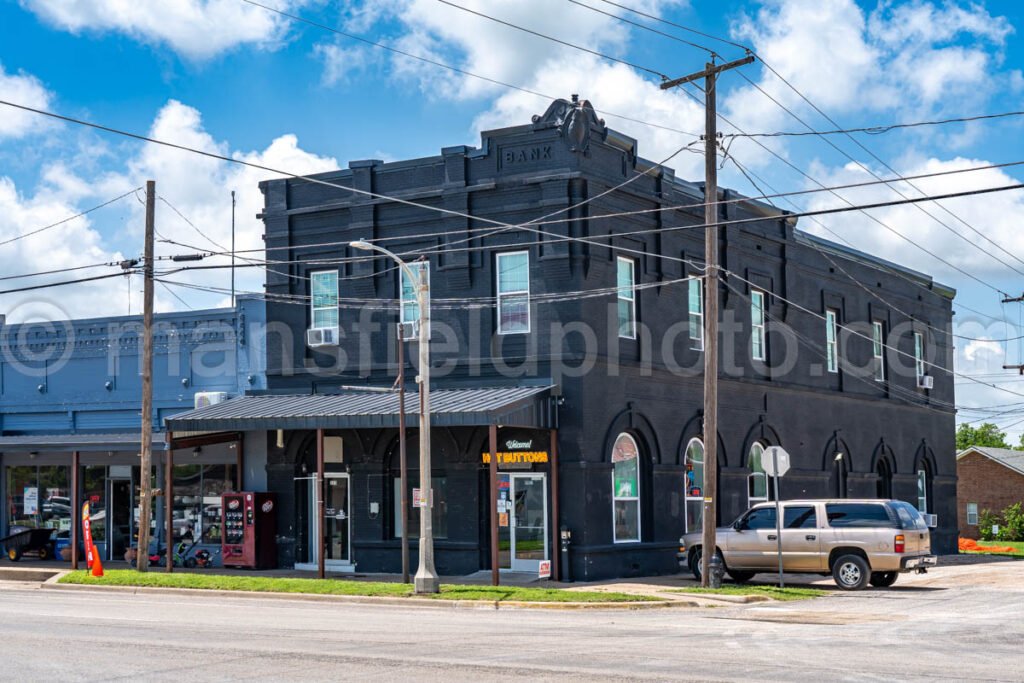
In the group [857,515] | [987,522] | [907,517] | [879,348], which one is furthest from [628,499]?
[987,522]

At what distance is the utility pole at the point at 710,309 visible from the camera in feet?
80.1

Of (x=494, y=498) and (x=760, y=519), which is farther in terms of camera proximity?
(x=760, y=519)

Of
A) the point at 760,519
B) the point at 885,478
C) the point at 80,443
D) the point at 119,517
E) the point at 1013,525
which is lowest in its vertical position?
the point at 1013,525

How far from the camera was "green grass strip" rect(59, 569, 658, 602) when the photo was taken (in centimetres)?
2233

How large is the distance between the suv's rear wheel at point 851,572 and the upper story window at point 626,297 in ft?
22.5

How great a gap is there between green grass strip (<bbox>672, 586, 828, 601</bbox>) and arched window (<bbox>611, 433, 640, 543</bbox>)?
3.88 meters

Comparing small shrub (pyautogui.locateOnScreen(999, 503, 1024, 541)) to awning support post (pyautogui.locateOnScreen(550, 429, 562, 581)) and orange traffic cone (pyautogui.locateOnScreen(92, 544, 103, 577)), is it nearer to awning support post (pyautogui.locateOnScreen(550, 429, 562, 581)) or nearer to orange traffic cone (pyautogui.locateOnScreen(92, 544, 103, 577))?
awning support post (pyautogui.locateOnScreen(550, 429, 562, 581))

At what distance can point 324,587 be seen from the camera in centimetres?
2403

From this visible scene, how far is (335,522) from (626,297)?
864 centimetres

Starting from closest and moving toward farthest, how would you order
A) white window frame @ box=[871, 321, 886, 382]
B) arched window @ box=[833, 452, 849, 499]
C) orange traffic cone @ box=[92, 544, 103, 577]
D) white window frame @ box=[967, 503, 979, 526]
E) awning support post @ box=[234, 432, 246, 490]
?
1. orange traffic cone @ box=[92, 544, 103, 577]
2. awning support post @ box=[234, 432, 246, 490]
3. arched window @ box=[833, 452, 849, 499]
4. white window frame @ box=[871, 321, 886, 382]
5. white window frame @ box=[967, 503, 979, 526]

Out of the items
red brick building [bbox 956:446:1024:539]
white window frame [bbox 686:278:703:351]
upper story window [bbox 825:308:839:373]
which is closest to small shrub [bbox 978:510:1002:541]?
red brick building [bbox 956:446:1024:539]

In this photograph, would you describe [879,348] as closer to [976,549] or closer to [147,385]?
[976,549]

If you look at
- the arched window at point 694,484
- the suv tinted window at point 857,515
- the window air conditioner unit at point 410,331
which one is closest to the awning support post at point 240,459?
the window air conditioner unit at point 410,331

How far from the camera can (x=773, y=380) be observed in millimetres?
34500
